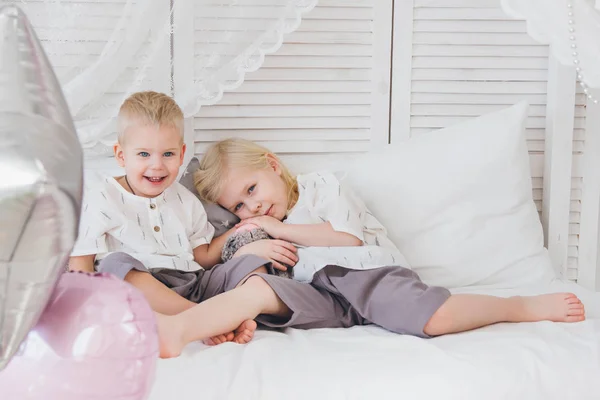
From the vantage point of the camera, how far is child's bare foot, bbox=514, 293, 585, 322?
1502mm

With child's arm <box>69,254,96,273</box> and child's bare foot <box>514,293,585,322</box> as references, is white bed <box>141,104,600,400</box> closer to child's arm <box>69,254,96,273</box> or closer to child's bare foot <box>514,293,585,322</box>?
child's bare foot <box>514,293,585,322</box>

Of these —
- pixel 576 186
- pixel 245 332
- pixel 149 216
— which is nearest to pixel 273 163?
pixel 149 216

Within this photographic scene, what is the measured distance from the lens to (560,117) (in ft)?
6.59

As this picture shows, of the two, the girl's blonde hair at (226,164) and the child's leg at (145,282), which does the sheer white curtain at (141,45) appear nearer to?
the girl's blonde hair at (226,164)

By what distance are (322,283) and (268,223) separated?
0.22m

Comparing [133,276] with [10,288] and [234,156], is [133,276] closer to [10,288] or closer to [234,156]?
[234,156]

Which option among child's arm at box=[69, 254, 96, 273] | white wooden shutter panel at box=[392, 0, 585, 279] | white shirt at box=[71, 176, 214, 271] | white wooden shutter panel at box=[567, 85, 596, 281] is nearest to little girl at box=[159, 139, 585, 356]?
white shirt at box=[71, 176, 214, 271]

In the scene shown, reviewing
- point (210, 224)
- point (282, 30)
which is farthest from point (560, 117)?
point (210, 224)

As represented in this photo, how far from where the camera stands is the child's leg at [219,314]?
124 cm

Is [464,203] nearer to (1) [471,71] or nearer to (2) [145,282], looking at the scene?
(1) [471,71]

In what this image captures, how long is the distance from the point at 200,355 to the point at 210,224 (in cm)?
56

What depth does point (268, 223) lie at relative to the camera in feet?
5.60

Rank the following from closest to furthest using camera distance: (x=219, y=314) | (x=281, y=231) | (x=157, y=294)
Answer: (x=219, y=314) < (x=157, y=294) < (x=281, y=231)

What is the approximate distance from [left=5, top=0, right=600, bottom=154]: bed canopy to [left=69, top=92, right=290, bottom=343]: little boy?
4.7 inches
